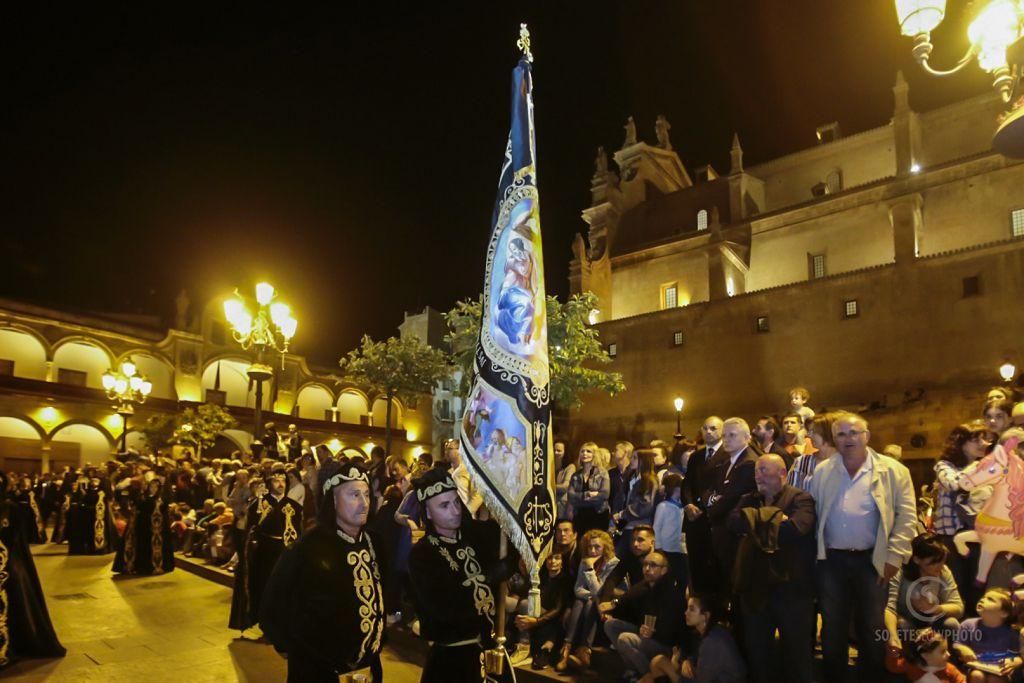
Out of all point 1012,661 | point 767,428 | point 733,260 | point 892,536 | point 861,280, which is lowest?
point 1012,661

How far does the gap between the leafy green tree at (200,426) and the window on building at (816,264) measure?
31.0 m

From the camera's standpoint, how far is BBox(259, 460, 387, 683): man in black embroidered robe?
4.20 m

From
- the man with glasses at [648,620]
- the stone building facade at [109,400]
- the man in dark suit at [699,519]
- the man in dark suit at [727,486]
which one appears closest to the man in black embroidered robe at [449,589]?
the man in dark suit at [727,486]

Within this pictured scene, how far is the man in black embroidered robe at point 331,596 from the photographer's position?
13.8ft

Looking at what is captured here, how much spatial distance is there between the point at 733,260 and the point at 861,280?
24.7 feet

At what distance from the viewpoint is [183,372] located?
1633 inches

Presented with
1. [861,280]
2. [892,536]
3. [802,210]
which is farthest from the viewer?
[802,210]

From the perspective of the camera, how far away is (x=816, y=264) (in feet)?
120

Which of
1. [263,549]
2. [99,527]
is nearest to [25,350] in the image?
[99,527]

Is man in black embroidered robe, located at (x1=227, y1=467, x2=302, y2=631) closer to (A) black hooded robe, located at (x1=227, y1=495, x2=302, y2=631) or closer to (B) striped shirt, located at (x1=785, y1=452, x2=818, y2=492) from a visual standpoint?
(A) black hooded robe, located at (x1=227, y1=495, x2=302, y2=631)

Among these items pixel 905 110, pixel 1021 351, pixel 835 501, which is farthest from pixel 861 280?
pixel 835 501

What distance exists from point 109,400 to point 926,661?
37749 mm

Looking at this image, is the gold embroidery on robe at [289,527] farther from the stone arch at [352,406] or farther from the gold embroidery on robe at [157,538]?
the stone arch at [352,406]

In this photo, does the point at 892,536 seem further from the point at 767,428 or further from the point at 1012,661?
the point at 767,428
